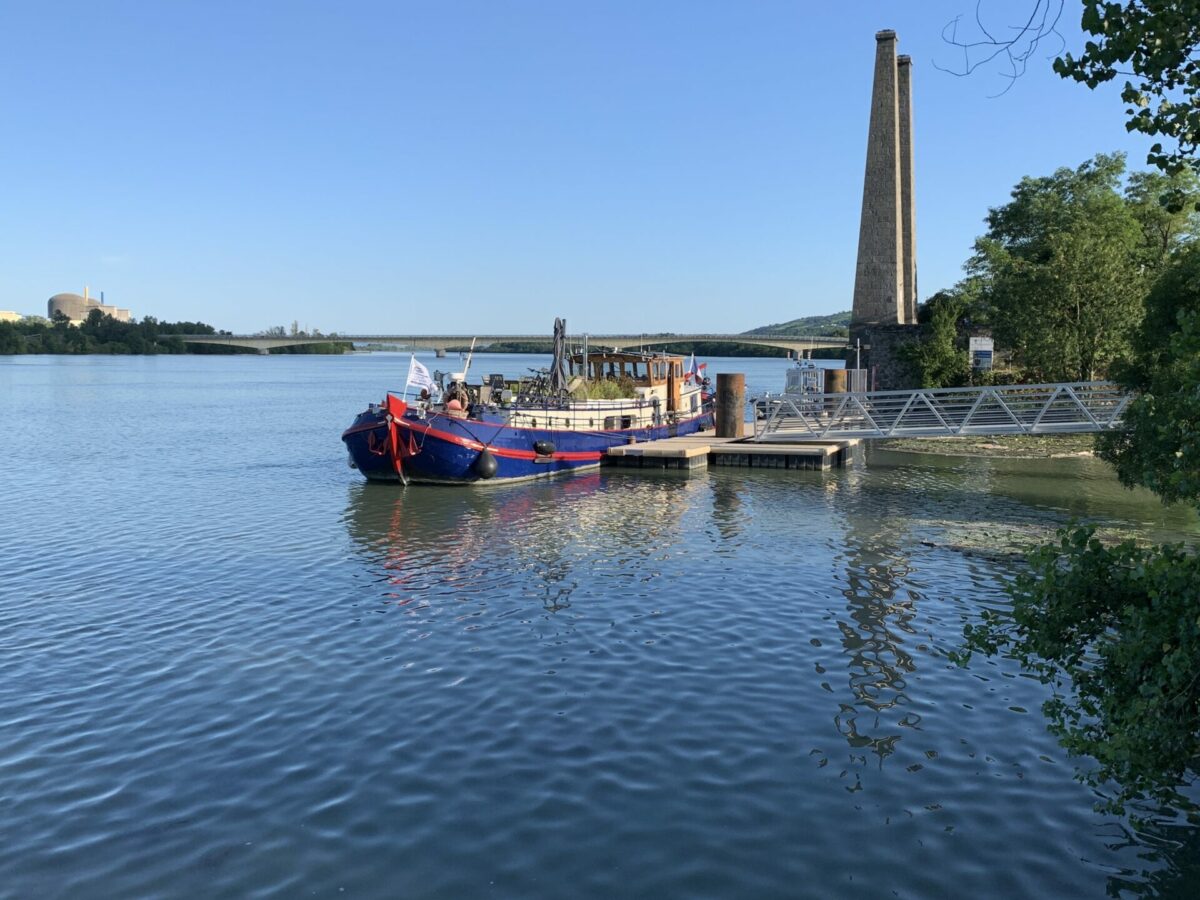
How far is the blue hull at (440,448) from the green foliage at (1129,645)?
21.8m

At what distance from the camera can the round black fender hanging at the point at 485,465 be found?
28.0 metres

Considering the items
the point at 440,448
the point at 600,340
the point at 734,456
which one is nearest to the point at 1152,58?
the point at 440,448

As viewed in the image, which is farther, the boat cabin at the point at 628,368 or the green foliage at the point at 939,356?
the green foliage at the point at 939,356

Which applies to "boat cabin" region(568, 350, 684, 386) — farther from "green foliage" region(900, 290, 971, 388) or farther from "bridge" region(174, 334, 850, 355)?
"bridge" region(174, 334, 850, 355)

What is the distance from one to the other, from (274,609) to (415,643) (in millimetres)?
2932

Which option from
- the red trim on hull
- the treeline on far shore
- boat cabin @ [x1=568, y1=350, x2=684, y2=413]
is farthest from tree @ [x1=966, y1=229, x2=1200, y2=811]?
the treeline on far shore

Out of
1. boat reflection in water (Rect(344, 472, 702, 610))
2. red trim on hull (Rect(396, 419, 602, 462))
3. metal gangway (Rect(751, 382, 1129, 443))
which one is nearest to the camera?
boat reflection in water (Rect(344, 472, 702, 610))

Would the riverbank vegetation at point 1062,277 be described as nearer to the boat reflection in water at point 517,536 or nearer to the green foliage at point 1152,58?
the boat reflection in water at point 517,536

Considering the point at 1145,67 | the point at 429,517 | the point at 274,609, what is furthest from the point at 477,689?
the point at 429,517

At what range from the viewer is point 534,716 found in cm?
1034

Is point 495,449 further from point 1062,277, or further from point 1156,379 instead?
point 1062,277

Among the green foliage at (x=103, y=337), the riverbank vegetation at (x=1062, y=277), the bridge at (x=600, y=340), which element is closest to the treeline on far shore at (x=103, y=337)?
the green foliage at (x=103, y=337)

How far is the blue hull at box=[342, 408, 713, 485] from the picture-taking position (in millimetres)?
27469

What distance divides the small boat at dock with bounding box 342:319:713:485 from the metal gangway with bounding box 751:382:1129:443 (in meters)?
4.56
